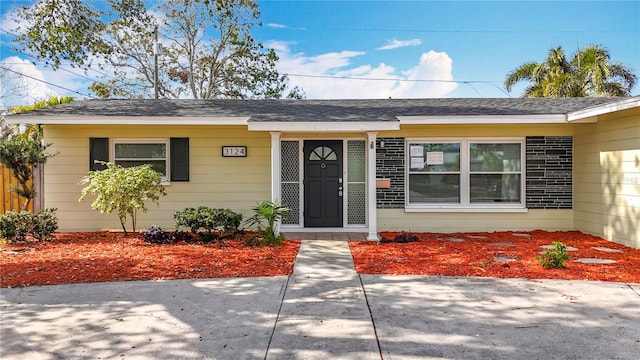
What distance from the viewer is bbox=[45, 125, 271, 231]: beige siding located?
893 centimetres

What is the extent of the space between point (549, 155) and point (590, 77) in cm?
1297

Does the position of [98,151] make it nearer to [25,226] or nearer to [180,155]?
[180,155]

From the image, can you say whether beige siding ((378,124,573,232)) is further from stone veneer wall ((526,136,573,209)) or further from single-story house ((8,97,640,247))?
stone veneer wall ((526,136,573,209))

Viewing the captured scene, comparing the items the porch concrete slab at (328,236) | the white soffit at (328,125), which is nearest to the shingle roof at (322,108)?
the white soffit at (328,125)

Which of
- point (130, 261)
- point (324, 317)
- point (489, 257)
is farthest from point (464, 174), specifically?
point (130, 261)

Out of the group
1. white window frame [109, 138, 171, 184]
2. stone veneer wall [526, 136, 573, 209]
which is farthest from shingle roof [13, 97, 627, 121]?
stone veneer wall [526, 136, 573, 209]

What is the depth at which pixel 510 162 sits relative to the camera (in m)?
9.01

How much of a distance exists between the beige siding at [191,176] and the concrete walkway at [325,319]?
4.13 meters

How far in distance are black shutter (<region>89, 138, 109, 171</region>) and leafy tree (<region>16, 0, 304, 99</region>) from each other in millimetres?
11266

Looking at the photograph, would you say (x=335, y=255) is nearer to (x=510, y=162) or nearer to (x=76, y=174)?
(x=510, y=162)

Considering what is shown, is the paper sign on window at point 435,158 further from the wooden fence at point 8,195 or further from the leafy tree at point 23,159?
the wooden fence at point 8,195

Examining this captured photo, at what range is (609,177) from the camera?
776cm

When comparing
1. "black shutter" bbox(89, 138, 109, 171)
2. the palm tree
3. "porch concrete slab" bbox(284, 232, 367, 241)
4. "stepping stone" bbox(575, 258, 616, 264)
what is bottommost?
"stepping stone" bbox(575, 258, 616, 264)

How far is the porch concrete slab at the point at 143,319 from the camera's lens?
10.4 ft
